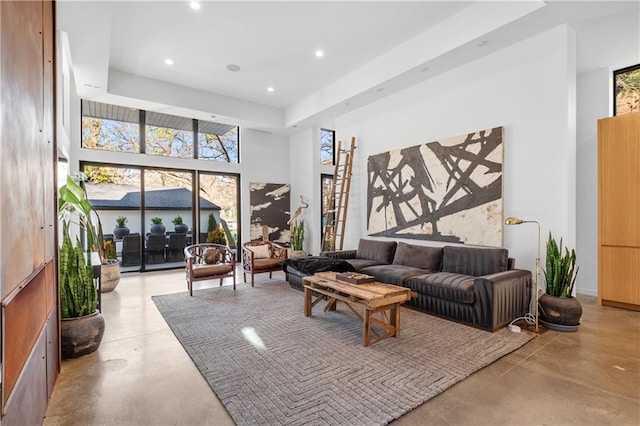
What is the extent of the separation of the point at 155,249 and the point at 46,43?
220 inches

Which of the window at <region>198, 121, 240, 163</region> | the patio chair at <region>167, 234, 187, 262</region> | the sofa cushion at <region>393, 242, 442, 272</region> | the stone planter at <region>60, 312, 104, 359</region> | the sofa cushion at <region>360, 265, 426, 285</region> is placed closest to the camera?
the stone planter at <region>60, 312, 104, 359</region>

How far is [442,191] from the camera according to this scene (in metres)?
5.06

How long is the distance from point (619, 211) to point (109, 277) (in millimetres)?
7697

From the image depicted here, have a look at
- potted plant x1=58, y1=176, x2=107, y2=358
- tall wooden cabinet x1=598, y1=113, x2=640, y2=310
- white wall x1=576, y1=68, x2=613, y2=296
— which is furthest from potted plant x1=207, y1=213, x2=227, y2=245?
tall wooden cabinet x1=598, y1=113, x2=640, y2=310

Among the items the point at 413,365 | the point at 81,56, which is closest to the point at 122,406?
the point at 413,365

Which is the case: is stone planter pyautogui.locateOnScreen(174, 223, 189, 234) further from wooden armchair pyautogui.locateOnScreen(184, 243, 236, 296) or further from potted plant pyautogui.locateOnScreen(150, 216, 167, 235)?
wooden armchair pyautogui.locateOnScreen(184, 243, 236, 296)

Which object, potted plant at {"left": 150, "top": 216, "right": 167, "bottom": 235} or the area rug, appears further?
potted plant at {"left": 150, "top": 216, "right": 167, "bottom": 235}

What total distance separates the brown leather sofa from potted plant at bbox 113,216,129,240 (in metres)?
4.97

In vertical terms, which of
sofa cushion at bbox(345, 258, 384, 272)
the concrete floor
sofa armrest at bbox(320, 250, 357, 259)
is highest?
sofa armrest at bbox(320, 250, 357, 259)

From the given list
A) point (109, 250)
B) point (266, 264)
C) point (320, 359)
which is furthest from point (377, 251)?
point (109, 250)

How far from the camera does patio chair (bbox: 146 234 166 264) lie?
6988 mm

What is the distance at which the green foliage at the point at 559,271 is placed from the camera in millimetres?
3473

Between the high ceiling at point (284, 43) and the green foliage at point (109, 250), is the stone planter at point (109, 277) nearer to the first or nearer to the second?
the green foliage at point (109, 250)

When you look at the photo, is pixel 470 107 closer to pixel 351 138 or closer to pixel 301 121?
pixel 351 138
